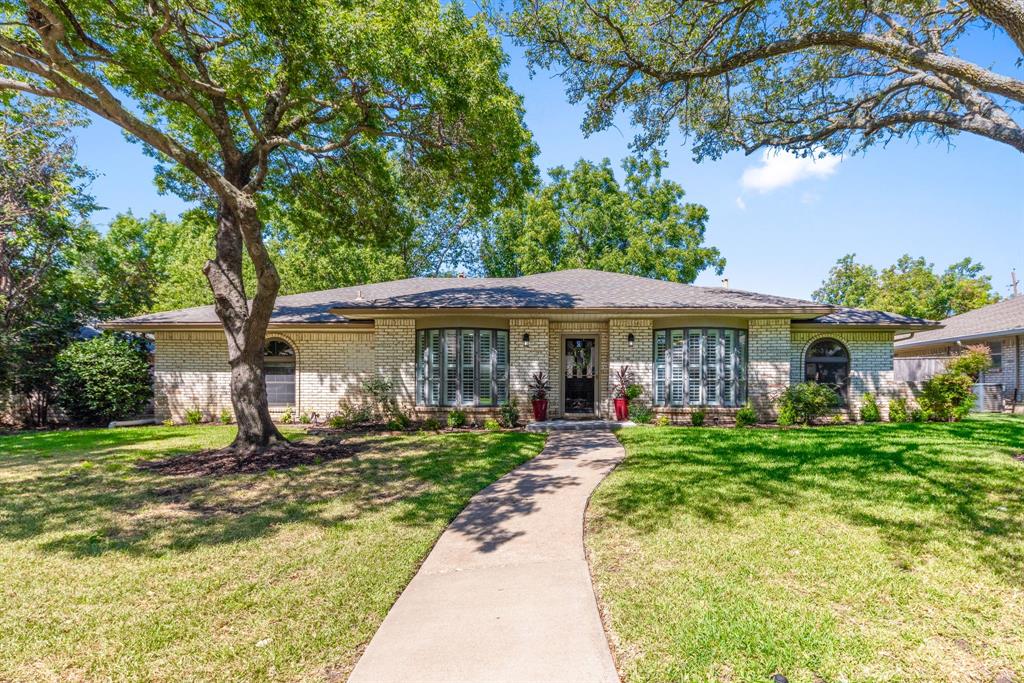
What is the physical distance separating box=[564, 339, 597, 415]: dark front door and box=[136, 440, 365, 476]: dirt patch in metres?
6.61

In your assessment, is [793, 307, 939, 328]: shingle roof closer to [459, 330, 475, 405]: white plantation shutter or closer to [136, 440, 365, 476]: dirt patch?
[459, 330, 475, 405]: white plantation shutter

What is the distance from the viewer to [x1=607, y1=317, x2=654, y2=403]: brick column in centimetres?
1241

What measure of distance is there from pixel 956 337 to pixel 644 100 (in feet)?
63.1

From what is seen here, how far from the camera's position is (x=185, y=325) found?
12.9m

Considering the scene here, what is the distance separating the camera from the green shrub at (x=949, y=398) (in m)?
12.1

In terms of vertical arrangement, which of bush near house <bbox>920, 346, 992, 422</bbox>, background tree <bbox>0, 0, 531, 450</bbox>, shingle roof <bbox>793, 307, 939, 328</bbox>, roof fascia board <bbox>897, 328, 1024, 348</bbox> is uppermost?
background tree <bbox>0, 0, 531, 450</bbox>

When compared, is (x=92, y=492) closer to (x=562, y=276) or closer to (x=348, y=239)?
(x=348, y=239)

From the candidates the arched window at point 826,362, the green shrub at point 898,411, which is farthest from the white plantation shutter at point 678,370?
the green shrub at point 898,411

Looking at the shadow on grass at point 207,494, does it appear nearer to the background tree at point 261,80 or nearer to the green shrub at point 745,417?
the background tree at point 261,80

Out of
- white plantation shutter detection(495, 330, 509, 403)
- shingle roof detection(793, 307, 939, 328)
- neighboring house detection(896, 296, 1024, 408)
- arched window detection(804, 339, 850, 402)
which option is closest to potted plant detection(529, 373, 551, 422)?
white plantation shutter detection(495, 330, 509, 403)

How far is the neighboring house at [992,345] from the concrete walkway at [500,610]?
56.1 ft

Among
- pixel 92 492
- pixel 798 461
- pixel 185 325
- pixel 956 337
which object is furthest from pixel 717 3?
pixel 956 337

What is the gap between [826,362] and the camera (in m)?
13.0

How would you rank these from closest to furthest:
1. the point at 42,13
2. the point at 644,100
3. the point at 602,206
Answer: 1. the point at 42,13
2. the point at 644,100
3. the point at 602,206
